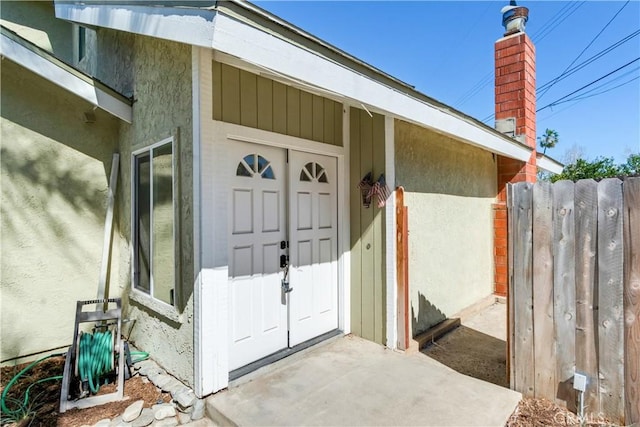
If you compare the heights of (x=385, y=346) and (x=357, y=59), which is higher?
(x=357, y=59)

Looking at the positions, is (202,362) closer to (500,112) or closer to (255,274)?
(255,274)

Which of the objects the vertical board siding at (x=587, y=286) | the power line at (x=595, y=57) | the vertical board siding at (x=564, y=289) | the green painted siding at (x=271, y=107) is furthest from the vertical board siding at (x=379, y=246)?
the power line at (x=595, y=57)

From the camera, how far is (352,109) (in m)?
4.34

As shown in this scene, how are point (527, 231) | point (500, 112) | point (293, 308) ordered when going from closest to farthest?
1. point (527, 231)
2. point (293, 308)
3. point (500, 112)

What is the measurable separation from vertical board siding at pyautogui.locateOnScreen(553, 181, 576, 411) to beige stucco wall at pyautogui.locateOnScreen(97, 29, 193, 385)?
3.08 metres

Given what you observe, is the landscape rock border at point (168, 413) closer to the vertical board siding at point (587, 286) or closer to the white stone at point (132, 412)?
the white stone at point (132, 412)

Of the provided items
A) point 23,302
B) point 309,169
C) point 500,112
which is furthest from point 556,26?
point 23,302

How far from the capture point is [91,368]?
3139mm

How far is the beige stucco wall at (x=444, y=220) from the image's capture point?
172 inches

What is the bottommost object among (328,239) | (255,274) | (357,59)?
(255,274)

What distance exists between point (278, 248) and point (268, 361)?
1202mm

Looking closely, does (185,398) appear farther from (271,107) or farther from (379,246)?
(271,107)

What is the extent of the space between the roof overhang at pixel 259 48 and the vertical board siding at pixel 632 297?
196 centimetres

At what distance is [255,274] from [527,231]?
260 centimetres
